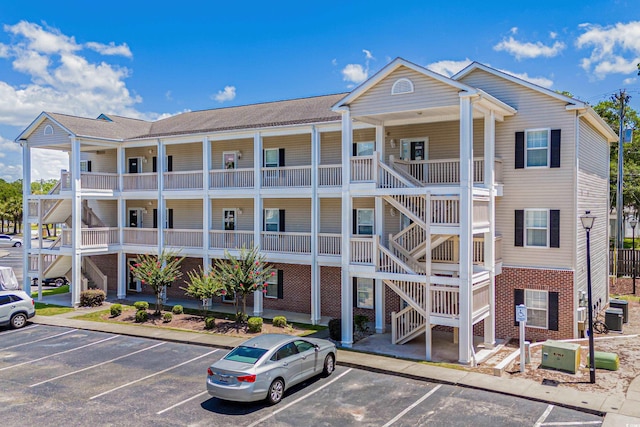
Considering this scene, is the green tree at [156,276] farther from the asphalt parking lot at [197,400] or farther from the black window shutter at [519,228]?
the black window shutter at [519,228]

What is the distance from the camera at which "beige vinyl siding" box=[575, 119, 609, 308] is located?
19641 mm

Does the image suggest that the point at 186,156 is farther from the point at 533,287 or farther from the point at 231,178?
the point at 533,287

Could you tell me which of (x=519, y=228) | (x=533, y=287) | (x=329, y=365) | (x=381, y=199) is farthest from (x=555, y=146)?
(x=329, y=365)

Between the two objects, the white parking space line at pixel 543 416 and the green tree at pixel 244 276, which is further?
the green tree at pixel 244 276

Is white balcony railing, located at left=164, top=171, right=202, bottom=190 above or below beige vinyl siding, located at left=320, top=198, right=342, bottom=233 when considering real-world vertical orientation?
above

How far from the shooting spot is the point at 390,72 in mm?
17453

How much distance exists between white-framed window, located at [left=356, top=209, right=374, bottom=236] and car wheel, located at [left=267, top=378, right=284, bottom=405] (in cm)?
1025

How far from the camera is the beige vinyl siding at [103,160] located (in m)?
30.2

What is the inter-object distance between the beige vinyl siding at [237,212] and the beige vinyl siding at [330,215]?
13.6 feet

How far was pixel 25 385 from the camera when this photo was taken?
47.7ft

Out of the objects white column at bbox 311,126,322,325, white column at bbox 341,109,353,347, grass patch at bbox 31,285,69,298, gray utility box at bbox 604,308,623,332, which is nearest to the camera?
white column at bbox 341,109,353,347

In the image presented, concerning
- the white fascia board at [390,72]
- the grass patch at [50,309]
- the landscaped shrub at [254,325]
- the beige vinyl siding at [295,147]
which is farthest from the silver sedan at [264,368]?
the grass patch at [50,309]

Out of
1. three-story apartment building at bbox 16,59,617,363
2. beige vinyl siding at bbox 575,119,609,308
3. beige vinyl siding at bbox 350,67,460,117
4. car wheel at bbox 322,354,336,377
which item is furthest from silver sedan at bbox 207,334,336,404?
beige vinyl siding at bbox 575,119,609,308

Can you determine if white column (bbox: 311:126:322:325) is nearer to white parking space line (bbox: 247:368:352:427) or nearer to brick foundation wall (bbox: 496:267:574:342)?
white parking space line (bbox: 247:368:352:427)
